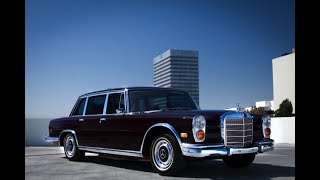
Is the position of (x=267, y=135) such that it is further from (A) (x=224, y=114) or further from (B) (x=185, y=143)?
(B) (x=185, y=143)

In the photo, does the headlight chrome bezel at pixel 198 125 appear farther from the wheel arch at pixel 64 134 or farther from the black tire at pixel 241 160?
the wheel arch at pixel 64 134

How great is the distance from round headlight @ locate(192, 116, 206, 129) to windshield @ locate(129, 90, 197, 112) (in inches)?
59.6

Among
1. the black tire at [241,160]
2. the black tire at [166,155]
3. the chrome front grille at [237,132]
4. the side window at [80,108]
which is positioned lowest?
the black tire at [241,160]

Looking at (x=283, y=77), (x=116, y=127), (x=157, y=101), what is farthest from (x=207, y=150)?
(x=283, y=77)

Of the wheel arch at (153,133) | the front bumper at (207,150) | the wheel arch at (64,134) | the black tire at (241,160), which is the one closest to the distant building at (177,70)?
the wheel arch at (64,134)

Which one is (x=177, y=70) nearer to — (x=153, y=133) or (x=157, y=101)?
(x=157, y=101)

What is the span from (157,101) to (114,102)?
967 mm

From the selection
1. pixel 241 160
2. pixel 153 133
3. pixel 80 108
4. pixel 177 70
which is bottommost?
pixel 241 160

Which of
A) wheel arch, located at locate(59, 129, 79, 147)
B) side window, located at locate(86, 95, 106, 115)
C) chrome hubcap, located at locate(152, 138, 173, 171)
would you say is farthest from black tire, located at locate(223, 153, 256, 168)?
wheel arch, located at locate(59, 129, 79, 147)

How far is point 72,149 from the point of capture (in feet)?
30.6

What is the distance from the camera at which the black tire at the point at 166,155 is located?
629 cm

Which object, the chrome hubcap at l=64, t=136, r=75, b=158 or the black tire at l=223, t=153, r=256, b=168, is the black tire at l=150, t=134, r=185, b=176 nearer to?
the black tire at l=223, t=153, r=256, b=168
